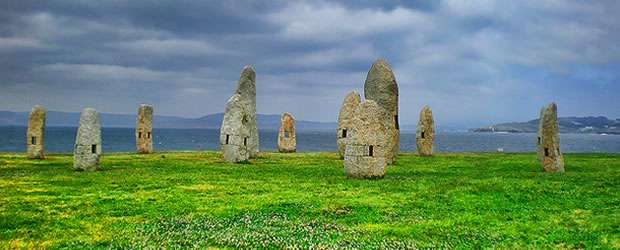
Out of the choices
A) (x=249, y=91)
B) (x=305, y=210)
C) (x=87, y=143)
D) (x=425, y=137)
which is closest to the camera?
(x=305, y=210)

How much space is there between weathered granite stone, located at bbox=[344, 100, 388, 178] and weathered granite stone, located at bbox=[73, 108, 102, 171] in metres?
15.4

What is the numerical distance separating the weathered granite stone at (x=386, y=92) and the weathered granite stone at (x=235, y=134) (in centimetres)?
959

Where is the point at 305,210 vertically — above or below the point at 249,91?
below


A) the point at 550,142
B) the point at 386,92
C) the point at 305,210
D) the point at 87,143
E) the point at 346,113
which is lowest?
the point at 305,210

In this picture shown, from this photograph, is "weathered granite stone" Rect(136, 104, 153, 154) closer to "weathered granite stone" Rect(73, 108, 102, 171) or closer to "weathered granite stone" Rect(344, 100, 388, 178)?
"weathered granite stone" Rect(73, 108, 102, 171)

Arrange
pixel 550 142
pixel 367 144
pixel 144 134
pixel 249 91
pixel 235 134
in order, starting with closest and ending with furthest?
pixel 367 144 → pixel 550 142 → pixel 235 134 → pixel 249 91 → pixel 144 134

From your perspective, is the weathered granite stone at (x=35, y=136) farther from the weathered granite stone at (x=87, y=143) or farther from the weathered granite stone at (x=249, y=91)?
the weathered granite stone at (x=249, y=91)

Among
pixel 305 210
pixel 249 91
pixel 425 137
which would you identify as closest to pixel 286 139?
pixel 249 91

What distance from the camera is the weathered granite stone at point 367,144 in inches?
1113

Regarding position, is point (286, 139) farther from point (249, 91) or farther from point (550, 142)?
point (550, 142)

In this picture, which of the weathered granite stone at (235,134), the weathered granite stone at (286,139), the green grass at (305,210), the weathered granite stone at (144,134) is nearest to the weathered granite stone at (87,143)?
the green grass at (305,210)

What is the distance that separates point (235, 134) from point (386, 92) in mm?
11613

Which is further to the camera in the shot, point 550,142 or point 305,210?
point 550,142

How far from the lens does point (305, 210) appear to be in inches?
749
